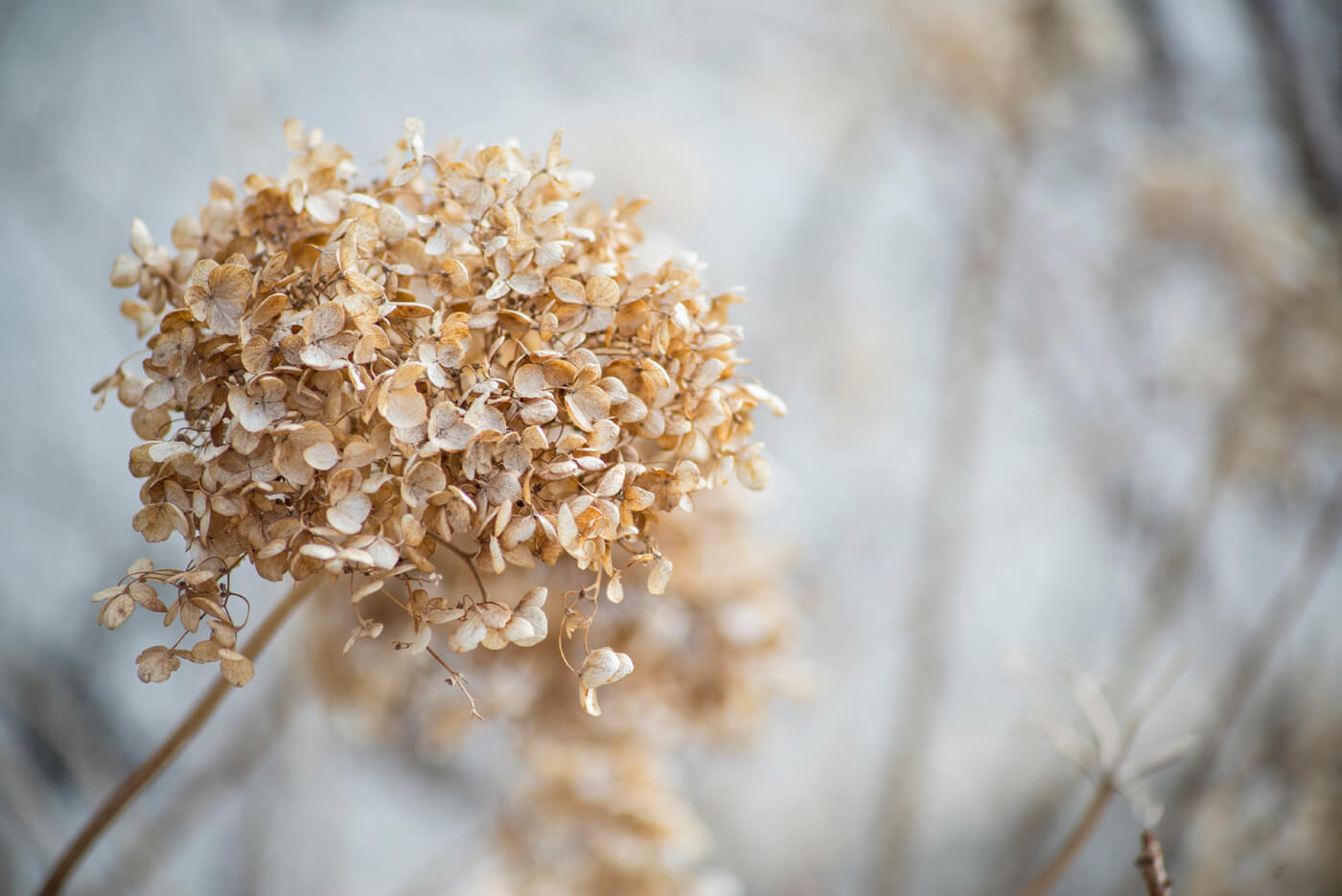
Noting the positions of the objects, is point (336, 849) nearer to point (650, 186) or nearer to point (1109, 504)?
point (650, 186)

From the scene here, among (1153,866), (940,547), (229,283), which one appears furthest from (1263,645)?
(229,283)

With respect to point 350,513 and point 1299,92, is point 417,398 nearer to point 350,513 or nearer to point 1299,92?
point 350,513

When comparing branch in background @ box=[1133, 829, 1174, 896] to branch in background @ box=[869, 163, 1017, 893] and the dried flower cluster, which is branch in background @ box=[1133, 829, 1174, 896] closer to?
the dried flower cluster

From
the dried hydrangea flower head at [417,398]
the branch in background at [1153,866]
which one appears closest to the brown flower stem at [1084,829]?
the branch in background at [1153,866]

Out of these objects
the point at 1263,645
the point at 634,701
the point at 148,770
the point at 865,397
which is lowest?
the point at 148,770

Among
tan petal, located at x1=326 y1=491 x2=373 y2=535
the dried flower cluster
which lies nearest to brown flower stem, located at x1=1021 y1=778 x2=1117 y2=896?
the dried flower cluster

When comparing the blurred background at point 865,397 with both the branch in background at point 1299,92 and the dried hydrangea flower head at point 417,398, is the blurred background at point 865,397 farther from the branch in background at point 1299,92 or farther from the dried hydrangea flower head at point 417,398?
the dried hydrangea flower head at point 417,398
